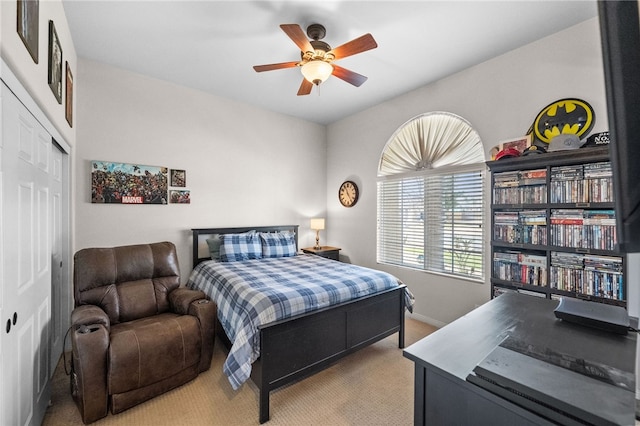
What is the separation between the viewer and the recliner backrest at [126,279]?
2342 mm

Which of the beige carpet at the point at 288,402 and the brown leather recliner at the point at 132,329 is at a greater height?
the brown leather recliner at the point at 132,329

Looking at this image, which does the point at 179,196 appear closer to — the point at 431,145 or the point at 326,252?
the point at 326,252

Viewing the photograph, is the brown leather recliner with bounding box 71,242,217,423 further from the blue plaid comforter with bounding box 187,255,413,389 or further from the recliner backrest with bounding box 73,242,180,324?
the blue plaid comforter with bounding box 187,255,413,389

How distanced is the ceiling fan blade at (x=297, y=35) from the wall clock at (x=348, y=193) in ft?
8.36

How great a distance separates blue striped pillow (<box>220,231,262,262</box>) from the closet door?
1.71 meters

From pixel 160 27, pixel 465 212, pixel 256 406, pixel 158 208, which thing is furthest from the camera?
pixel 158 208

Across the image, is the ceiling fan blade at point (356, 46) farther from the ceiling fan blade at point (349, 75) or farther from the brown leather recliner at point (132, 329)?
the brown leather recliner at point (132, 329)

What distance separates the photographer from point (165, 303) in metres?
2.65

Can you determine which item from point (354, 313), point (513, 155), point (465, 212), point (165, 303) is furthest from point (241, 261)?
point (513, 155)

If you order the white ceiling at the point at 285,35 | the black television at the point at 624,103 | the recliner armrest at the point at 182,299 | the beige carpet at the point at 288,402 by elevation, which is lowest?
the beige carpet at the point at 288,402

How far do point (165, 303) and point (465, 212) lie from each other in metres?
3.32

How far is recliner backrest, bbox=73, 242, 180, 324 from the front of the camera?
92.2 inches

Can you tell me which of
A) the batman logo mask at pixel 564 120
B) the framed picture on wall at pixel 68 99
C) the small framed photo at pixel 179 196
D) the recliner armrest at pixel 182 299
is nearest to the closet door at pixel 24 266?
the framed picture on wall at pixel 68 99

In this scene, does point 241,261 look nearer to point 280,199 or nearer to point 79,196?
point 280,199
